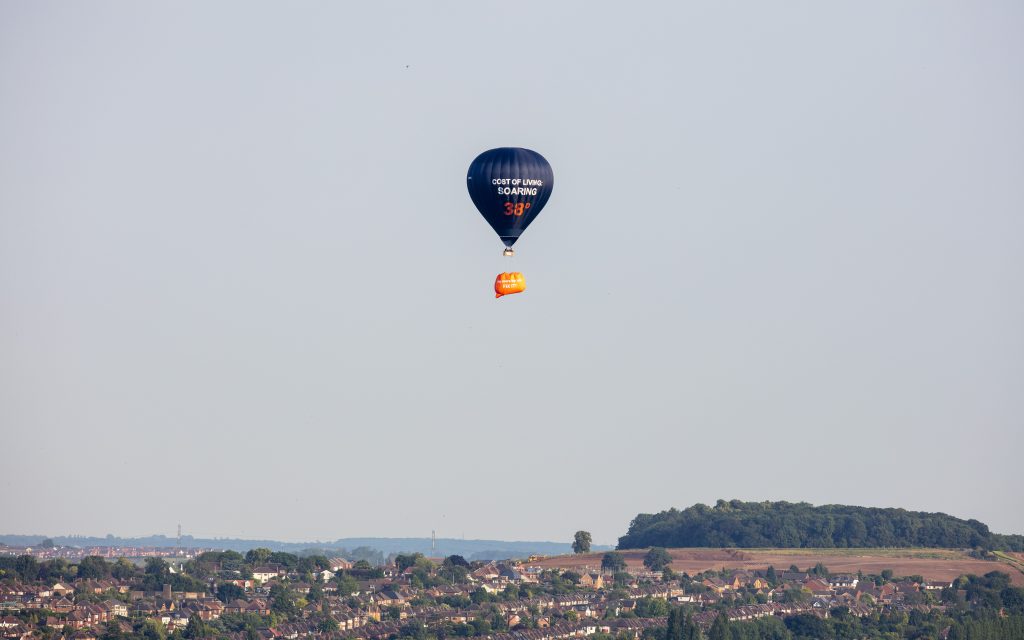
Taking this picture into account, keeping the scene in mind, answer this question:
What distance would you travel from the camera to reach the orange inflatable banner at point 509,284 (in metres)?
81.8

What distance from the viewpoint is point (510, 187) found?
277 feet

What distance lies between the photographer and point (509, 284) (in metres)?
82.1

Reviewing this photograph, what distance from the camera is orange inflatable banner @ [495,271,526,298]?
8175 cm

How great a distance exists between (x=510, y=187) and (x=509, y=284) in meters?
4.89

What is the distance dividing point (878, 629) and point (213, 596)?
7018 cm

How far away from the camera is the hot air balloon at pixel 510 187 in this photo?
8438 centimetres

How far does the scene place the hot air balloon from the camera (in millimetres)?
84375

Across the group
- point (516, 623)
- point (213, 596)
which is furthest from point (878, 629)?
point (213, 596)

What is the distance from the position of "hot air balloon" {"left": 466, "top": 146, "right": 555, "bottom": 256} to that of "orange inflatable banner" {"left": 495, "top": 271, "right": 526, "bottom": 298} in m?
1.32

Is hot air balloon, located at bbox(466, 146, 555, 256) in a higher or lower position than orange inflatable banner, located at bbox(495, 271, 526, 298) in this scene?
higher

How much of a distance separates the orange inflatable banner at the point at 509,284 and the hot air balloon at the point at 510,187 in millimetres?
1323

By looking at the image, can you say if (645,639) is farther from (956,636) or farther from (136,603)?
(136,603)

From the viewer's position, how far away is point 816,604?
193500 mm

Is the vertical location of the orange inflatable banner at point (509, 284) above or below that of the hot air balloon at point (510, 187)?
below
